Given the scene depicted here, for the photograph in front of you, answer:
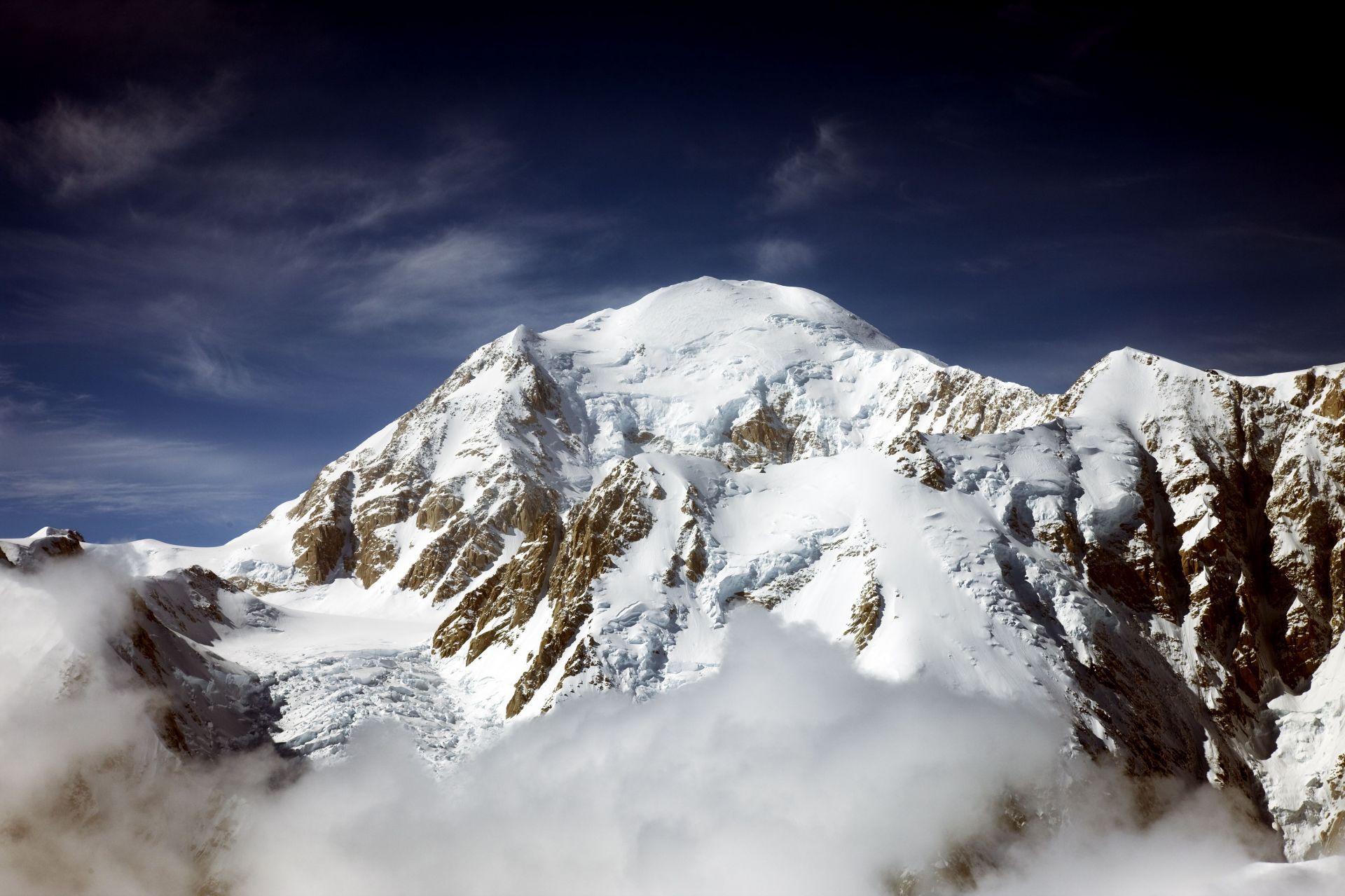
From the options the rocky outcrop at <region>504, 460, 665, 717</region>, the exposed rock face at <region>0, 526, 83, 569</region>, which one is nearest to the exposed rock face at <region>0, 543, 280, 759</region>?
the exposed rock face at <region>0, 526, 83, 569</region>

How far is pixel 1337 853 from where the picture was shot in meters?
113

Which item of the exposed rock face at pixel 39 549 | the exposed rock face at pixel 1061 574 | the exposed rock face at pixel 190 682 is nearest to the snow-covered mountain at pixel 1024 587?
the exposed rock face at pixel 1061 574

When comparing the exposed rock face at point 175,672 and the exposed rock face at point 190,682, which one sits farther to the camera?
the exposed rock face at point 190,682

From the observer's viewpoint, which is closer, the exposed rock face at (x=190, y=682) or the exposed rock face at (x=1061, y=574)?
the exposed rock face at (x=190, y=682)

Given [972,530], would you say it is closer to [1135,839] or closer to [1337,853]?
[1135,839]

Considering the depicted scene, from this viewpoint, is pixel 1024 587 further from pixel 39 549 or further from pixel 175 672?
pixel 39 549

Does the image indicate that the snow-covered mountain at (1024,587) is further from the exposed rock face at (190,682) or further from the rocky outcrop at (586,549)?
the exposed rock face at (190,682)

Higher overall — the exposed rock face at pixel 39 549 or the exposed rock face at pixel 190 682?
the exposed rock face at pixel 39 549

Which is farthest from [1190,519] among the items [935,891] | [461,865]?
[461,865]

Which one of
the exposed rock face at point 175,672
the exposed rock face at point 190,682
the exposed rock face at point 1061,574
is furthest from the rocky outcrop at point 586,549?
the exposed rock face at point 175,672

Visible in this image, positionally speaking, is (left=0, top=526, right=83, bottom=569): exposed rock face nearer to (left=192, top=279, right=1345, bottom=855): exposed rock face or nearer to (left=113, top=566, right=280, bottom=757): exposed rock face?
(left=113, top=566, right=280, bottom=757): exposed rock face

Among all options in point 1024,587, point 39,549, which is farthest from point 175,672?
point 1024,587

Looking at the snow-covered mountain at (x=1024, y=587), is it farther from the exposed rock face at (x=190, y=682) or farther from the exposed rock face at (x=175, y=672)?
the exposed rock face at (x=175, y=672)

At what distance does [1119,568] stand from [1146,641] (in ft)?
36.3
